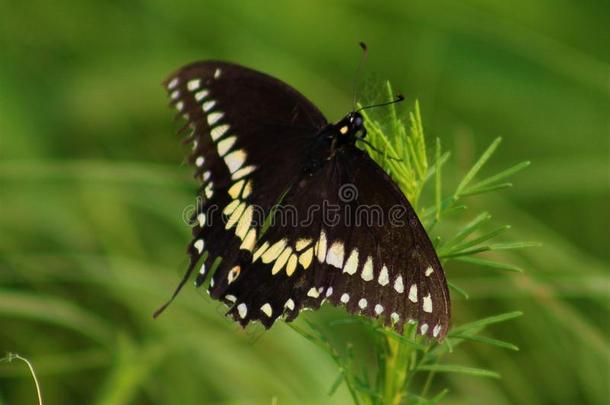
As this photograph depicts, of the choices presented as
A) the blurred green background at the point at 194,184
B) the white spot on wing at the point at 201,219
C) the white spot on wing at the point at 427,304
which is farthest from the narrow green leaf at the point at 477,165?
the blurred green background at the point at 194,184

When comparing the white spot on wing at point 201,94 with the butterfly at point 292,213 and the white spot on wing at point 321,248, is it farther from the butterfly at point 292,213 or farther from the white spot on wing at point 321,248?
the white spot on wing at point 321,248

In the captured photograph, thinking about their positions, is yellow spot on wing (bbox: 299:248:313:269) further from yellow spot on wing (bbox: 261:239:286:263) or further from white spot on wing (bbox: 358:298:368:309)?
white spot on wing (bbox: 358:298:368:309)

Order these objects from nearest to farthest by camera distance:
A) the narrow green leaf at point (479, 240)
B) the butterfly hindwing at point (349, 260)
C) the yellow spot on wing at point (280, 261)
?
the narrow green leaf at point (479, 240) < the butterfly hindwing at point (349, 260) < the yellow spot on wing at point (280, 261)

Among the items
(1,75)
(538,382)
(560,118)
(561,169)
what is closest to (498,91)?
(560,118)

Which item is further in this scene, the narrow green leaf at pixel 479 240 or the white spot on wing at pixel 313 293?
the white spot on wing at pixel 313 293

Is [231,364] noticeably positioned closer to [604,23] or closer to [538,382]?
[538,382]

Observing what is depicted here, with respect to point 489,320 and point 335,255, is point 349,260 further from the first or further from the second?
point 489,320

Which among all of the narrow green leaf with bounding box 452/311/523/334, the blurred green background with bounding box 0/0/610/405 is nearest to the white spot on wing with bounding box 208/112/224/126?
the blurred green background with bounding box 0/0/610/405
